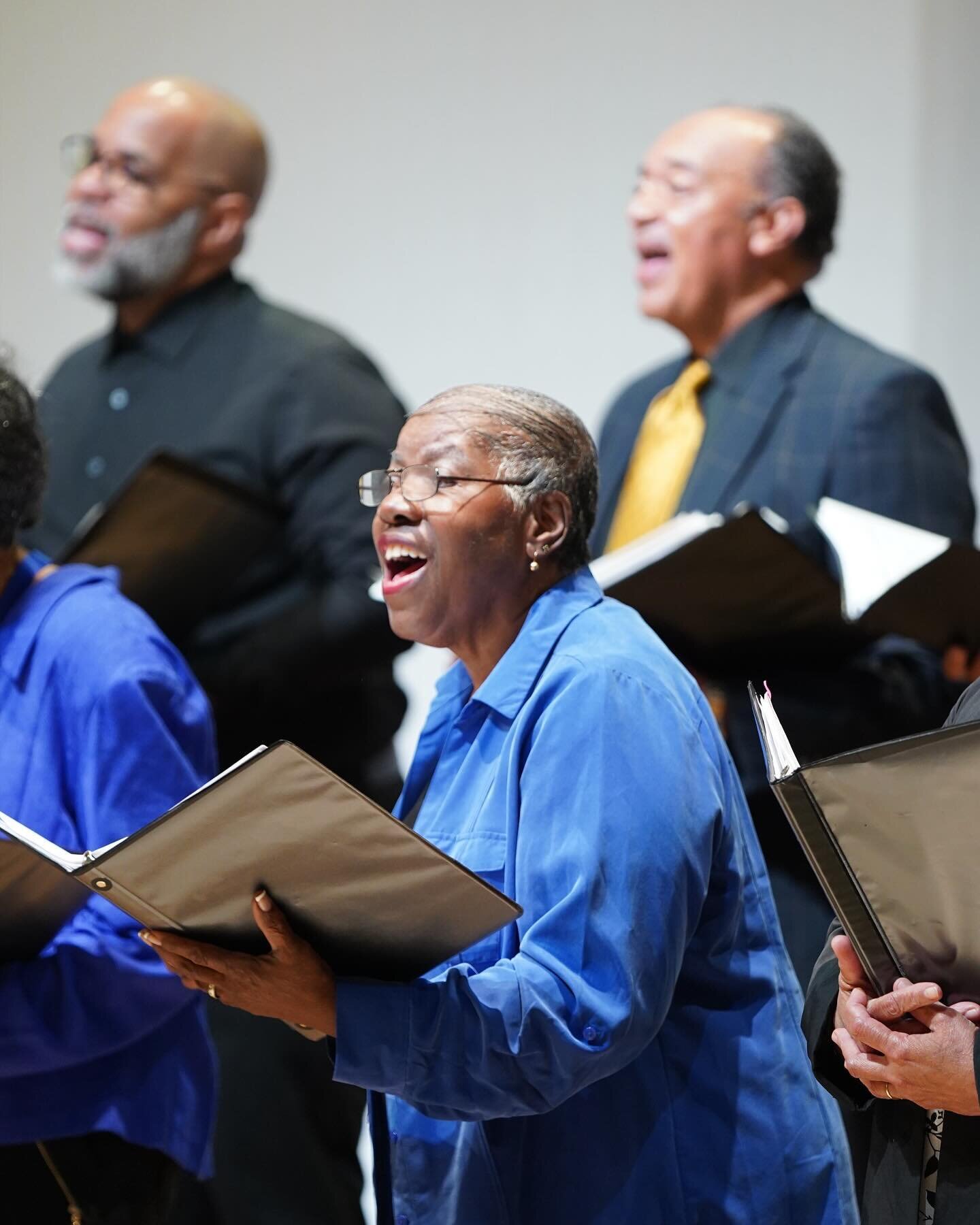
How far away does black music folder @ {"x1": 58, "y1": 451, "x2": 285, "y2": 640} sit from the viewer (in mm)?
2832

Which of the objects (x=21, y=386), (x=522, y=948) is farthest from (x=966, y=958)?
(x=21, y=386)

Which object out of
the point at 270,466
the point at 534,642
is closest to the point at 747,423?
the point at 270,466

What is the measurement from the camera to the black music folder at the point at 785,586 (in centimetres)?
261

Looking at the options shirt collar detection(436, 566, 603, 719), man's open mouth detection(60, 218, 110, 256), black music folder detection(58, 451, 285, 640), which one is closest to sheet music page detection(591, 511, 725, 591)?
shirt collar detection(436, 566, 603, 719)

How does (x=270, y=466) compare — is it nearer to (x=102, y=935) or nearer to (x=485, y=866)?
(x=102, y=935)

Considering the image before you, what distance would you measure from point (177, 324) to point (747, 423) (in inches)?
47.9

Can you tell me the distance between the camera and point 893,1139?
1.82 metres

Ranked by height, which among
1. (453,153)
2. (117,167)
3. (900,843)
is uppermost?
(117,167)

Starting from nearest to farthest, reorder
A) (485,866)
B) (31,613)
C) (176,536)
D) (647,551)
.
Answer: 1. (485,866)
2. (31,613)
3. (647,551)
4. (176,536)

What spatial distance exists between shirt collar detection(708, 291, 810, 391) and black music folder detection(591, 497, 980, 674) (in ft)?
1.61

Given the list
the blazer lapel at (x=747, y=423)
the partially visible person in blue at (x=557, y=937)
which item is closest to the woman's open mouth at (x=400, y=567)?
the partially visible person in blue at (x=557, y=937)

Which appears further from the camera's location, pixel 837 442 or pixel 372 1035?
pixel 837 442

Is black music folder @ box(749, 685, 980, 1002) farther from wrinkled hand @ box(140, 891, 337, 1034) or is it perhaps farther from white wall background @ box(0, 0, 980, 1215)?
white wall background @ box(0, 0, 980, 1215)

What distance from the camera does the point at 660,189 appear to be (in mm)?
3590
